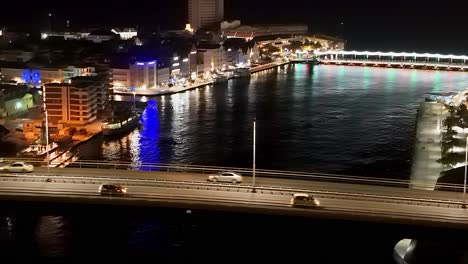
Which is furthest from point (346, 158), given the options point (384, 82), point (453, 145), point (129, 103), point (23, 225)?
point (384, 82)

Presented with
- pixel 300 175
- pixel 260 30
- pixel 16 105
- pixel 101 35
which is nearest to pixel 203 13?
pixel 260 30

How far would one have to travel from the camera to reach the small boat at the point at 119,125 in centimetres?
880

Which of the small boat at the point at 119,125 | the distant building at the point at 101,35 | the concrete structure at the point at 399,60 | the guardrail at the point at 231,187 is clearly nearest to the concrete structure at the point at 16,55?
Answer: the distant building at the point at 101,35

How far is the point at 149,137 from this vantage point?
8578 millimetres

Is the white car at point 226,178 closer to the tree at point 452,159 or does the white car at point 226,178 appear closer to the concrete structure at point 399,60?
the tree at point 452,159

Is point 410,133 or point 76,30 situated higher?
point 76,30

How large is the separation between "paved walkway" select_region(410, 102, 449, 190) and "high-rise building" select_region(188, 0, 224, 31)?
16.3 metres

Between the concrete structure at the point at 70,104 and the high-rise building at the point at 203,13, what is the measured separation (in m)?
16.2

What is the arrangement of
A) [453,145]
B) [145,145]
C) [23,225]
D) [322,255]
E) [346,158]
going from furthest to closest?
[145,145], [346,158], [453,145], [23,225], [322,255]

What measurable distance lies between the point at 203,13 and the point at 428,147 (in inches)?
751

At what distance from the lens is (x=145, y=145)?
319 inches

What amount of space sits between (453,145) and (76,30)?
2008 centimetres

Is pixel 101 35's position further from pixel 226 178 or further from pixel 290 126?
pixel 226 178

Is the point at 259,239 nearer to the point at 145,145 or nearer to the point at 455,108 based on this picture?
the point at 145,145
